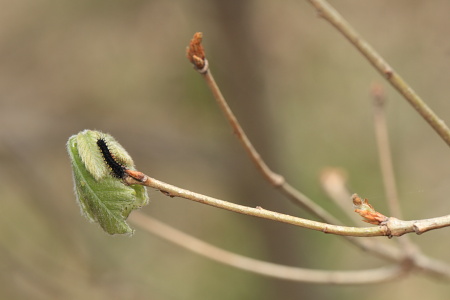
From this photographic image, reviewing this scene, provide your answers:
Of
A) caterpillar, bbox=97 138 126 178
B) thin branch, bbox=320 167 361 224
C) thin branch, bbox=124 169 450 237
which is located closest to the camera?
thin branch, bbox=124 169 450 237

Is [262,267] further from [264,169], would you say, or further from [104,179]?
[104,179]

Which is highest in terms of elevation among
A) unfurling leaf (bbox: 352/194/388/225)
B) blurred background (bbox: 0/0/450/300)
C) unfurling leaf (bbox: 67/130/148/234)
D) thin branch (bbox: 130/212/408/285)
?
blurred background (bbox: 0/0/450/300)

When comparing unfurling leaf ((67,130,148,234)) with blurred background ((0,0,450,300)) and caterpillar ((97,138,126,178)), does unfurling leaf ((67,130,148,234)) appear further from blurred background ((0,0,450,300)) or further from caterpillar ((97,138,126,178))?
blurred background ((0,0,450,300))

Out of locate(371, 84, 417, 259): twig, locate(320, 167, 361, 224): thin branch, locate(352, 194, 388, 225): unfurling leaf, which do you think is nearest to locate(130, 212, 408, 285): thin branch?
locate(371, 84, 417, 259): twig

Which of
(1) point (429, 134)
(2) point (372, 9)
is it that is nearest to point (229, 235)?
(1) point (429, 134)

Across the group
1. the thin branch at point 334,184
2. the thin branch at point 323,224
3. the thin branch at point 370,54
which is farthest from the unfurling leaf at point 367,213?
the thin branch at point 334,184

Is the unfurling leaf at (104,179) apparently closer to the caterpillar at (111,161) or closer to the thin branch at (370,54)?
the caterpillar at (111,161)

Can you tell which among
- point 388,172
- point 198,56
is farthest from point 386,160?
point 198,56

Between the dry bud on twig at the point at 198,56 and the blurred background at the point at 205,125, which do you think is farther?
the blurred background at the point at 205,125
